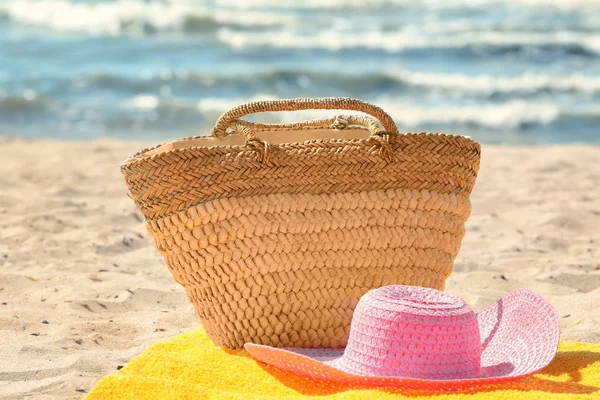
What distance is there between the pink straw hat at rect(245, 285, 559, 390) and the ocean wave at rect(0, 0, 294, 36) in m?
12.9

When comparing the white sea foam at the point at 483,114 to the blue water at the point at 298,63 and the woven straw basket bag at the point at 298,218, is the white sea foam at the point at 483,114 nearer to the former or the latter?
the blue water at the point at 298,63

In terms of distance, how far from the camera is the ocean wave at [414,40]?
1296 cm

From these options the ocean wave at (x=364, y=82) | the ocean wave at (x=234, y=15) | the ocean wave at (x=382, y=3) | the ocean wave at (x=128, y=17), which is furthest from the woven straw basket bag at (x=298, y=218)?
the ocean wave at (x=382, y=3)

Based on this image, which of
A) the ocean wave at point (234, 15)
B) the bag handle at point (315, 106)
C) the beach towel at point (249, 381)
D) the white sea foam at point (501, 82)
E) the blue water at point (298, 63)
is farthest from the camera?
the ocean wave at point (234, 15)

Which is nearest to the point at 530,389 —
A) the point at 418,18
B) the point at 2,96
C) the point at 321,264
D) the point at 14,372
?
the point at 321,264

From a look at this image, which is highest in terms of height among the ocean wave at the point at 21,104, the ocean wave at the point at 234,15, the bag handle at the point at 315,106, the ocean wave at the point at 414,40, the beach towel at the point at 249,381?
the ocean wave at the point at 234,15

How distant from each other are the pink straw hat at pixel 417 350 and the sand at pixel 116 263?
0.50 m

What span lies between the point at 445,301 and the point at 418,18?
44.0 feet

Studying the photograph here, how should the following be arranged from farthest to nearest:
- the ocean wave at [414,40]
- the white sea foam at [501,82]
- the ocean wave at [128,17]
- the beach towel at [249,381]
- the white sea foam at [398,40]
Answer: the ocean wave at [128,17] → the white sea foam at [398,40] → the ocean wave at [414,40] → the white sea foam at [501,82] → the beach towel at [249,381]

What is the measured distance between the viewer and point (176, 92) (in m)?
10.9

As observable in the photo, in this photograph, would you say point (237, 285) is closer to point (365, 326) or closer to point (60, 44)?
point (365, 326)

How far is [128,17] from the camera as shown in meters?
15.6

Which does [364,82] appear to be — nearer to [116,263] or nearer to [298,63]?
[298,63]

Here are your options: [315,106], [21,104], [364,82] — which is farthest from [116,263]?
[364,82]
